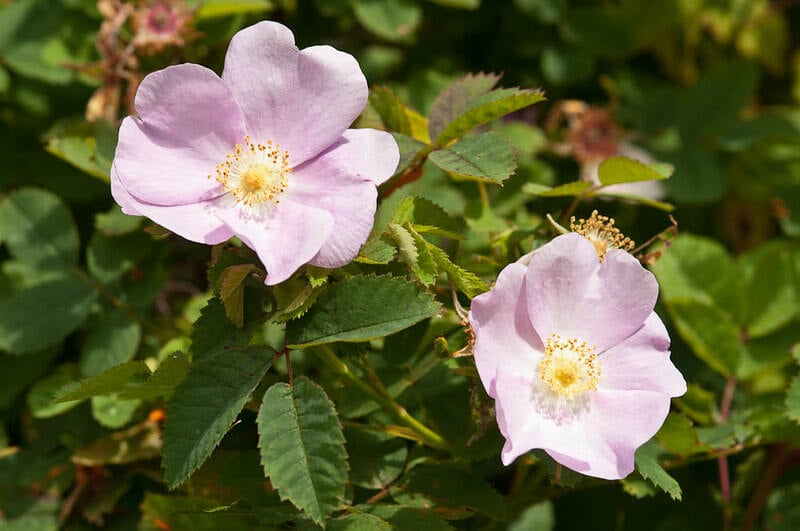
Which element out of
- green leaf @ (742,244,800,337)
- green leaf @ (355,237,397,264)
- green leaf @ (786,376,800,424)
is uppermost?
green leaf @ (355,237,397,264)

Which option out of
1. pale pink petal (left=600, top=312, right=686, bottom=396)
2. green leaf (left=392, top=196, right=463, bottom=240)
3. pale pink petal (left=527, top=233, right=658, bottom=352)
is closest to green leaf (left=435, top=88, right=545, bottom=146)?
green leaf (left=392, top=196, right=463, bottom=240)

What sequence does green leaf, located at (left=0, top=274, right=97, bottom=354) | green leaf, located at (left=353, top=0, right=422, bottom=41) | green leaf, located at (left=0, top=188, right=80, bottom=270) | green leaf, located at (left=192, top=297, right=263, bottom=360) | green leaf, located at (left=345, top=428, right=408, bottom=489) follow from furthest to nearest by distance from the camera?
1. green leaf, located at (left=353, top=0, right=422, bottom=41)
2. green leaf, located at (left=0, top=188, right=80, bottom=270)
3. green leaf, located at (left=0, top=274, right=97, bottom=354)
4. green leaf, located at (left=345, top=428, right=408, bottom=489)
5. green leaf, located at (left=192, top=297, right=263, bottom=360)

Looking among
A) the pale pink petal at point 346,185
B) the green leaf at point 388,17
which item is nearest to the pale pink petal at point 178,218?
the pale pink petal at point 346,185

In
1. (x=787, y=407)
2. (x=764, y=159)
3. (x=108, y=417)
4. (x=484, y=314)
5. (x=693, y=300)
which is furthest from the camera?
(x=764, y=159)

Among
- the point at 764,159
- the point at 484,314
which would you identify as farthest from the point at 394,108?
the point at 764,159

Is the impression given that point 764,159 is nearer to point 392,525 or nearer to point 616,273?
point 616,273

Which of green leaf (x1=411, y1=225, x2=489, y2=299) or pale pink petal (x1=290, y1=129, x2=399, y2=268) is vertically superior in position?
pale pink petal (x1=290, y1=129, x2=399, y2=268)

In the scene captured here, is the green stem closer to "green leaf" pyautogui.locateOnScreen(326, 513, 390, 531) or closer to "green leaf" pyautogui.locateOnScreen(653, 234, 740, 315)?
"green leaf" pyautogui.locateOnScreen(326, 513, 390, 531)
